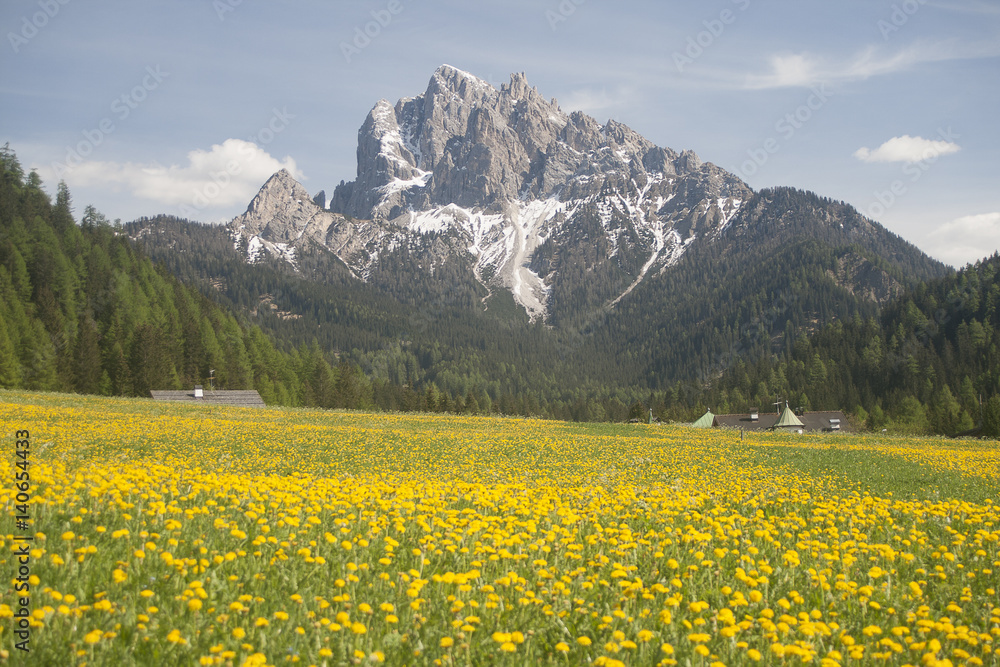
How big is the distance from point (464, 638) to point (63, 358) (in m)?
86.5

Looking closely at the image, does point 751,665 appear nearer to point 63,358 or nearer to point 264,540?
point 264,540

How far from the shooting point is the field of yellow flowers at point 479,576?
4672mm

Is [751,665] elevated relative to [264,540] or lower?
lower

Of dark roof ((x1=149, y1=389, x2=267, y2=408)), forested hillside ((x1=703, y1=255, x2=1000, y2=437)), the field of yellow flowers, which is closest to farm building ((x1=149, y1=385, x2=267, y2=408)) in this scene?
dark roof ((x1=149, y1=389, x2=267, y2=408))

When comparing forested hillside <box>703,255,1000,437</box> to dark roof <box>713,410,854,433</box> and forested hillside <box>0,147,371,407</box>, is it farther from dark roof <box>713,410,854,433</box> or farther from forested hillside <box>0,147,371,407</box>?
forested hillside <box>0,147,371,407</box>

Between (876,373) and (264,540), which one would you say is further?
(876,373)

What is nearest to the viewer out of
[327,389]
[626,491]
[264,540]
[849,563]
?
[264,540]

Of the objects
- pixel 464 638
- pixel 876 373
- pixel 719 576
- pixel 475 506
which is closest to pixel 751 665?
pixel 719 576

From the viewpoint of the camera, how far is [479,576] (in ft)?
20.4

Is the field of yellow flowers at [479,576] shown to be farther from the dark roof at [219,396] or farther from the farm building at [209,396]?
the dark roof at [219,396]

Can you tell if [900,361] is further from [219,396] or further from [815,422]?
[219,396]

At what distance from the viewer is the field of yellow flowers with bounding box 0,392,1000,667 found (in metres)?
4.67

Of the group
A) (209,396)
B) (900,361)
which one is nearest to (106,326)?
(209,396)

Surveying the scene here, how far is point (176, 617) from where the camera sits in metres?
4.85
